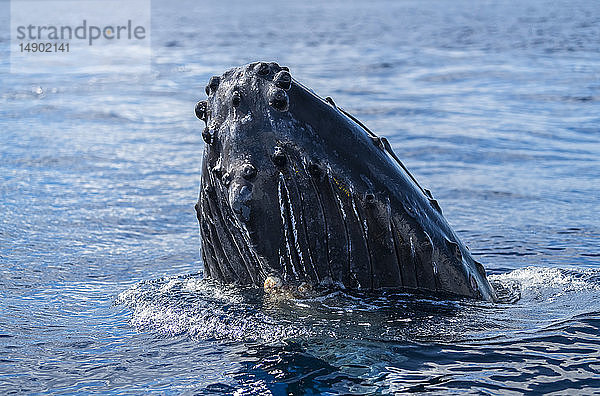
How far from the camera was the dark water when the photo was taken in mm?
4746

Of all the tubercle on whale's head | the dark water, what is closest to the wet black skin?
the tubercle on whale's head

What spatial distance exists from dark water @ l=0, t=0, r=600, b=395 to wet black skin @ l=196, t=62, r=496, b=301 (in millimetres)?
209

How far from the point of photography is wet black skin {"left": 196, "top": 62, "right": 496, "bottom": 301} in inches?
189

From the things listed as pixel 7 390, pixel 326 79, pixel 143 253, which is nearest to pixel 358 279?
pixel 7 390

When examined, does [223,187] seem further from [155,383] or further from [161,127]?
[161,127]

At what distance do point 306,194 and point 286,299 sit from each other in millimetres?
615

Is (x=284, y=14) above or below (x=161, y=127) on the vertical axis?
above

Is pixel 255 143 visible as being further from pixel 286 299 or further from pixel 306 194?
pixel 286 299

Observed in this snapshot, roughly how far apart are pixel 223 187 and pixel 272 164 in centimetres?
31

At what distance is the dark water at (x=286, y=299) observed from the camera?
475cm

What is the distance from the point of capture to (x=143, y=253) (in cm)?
812

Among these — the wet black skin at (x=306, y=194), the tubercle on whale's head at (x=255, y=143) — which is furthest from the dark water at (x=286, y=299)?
the tubercle on whale's head at (x=255, y=143)

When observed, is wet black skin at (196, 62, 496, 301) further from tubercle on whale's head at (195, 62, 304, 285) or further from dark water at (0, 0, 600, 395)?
dark water at (0, 0, 600, 395)

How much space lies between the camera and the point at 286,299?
5.04 metres
